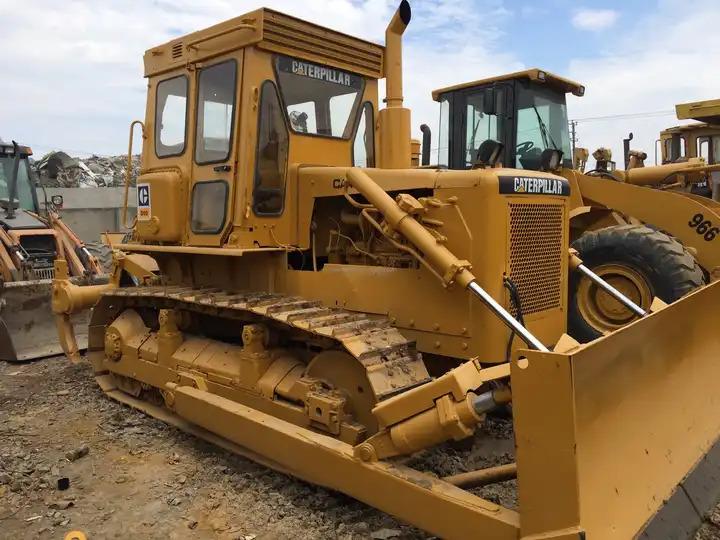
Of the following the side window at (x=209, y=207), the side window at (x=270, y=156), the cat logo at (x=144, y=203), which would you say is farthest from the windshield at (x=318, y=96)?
the cat logo at (x=144, y=203)

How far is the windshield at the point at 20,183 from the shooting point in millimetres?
9570

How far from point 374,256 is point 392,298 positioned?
1.27 ft

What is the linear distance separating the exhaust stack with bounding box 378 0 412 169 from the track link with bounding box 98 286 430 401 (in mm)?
1269

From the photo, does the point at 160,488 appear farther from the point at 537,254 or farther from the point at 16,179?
the point at 16,179

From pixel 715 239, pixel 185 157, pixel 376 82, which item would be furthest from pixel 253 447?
pixel 715 239

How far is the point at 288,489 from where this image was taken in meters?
3.94

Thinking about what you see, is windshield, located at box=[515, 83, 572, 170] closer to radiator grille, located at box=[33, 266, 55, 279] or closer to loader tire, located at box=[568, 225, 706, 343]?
loader tire, located at box=[568, 225, 706, 343]

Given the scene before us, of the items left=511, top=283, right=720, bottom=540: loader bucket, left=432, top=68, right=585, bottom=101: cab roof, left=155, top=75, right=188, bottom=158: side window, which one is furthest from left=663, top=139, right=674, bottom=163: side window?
left=155, top=75, right=188, bottom=158: side window

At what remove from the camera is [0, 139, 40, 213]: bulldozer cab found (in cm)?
946

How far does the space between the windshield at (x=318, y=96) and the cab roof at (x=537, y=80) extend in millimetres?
2556

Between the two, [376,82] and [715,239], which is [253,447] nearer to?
[376,82]

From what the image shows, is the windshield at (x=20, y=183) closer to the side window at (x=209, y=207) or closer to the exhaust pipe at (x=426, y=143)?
the side window at (x=209, y=207)

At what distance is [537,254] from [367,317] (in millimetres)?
1149

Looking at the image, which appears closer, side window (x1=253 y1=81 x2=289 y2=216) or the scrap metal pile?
side window (x1=253 y1=81 x2=289 y2=216)
